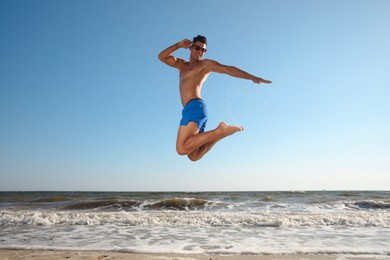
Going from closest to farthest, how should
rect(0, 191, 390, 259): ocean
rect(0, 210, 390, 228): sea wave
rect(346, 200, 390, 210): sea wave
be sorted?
rect(0, 191, 390, 259): ocean → rect(0, 210, 390, 228): sea wave → rect(346, 200, 390, 210): sea wave

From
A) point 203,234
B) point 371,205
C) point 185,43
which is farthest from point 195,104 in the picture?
point 371,205

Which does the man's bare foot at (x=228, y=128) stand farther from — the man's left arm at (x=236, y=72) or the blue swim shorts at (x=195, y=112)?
the man's left arm at (x=236, y=72)

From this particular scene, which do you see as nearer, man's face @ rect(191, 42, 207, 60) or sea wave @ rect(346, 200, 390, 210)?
man's face @ rect(191, 42, 207, 60)

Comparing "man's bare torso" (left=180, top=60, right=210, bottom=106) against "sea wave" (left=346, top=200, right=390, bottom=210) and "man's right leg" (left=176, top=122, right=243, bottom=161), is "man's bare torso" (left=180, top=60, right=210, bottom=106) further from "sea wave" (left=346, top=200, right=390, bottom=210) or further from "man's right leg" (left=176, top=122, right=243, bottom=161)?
"sea wave" (left=346, top=200, right=390, bottom=210)

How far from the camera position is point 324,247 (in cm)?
675

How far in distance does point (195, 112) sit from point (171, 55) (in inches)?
43.0

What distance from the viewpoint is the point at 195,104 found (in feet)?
16.1

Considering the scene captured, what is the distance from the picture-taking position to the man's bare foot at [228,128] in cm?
480

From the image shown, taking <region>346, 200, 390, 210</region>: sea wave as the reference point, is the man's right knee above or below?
above

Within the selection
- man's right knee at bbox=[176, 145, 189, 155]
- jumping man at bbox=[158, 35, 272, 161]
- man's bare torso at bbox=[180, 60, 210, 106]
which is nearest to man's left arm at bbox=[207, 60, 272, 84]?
jumping man at bbox=[158, 35, 272, 161]

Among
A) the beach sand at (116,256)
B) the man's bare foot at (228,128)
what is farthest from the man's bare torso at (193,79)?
the beach sand at (116,256)

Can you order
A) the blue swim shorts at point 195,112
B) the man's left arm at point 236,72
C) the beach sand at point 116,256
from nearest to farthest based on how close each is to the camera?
the man's left arm at point 236,72
the blue swim shorts at point 195,112
the beach sand at point 116,256

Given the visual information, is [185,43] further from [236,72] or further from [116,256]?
[116,256]

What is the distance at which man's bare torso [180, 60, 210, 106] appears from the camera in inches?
195
